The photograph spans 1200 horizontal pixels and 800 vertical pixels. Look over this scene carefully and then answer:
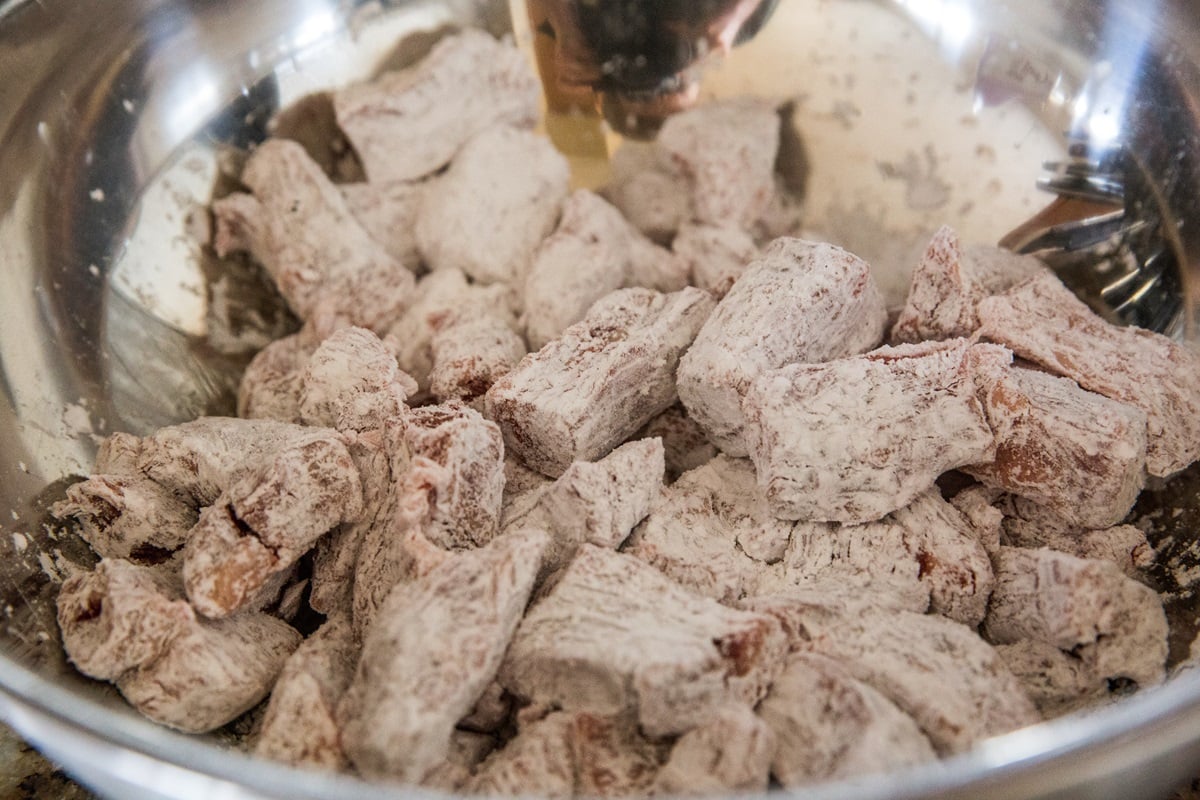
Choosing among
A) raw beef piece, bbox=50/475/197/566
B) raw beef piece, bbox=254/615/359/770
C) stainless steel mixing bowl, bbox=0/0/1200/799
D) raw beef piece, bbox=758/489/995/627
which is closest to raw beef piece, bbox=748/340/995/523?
raw beef piece, bbox=758/489/995/627

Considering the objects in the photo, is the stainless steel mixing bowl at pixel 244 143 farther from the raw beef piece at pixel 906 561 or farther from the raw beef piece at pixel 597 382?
the raw beef piece at pixel 597 382

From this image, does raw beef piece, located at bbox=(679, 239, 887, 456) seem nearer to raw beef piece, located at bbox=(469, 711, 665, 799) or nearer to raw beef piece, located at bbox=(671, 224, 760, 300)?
raw beef piece, located at bbox=(671, 224, 760, 300)

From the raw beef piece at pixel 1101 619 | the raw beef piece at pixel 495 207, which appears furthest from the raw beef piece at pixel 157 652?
the raw beef piece at pixel 1101 619

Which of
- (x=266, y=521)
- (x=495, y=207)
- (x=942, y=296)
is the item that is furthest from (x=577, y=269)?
(x=266, y=521)

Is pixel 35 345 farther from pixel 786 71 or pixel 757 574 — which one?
pixel 786 71

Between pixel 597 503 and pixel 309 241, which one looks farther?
pixel 309 241

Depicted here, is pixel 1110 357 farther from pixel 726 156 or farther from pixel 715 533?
pixel 726 156

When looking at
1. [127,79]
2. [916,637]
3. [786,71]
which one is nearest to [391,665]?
[916,637]

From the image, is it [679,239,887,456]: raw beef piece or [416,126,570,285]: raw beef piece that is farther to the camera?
[416,126,570,285]: raw beef piece
